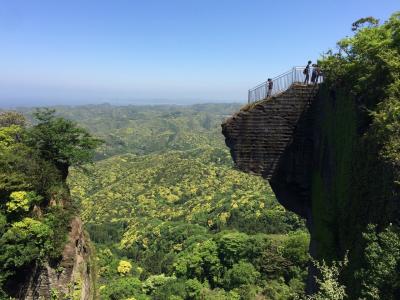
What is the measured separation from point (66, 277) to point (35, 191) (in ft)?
15.9

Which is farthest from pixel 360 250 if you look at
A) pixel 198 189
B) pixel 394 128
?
pixel 198 189

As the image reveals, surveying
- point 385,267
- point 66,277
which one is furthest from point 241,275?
point 385,267

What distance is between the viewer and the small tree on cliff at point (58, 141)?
22.3 m

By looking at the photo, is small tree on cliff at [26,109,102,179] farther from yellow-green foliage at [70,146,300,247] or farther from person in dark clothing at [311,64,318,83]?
yellow-green foliage at [70,146,300,247]

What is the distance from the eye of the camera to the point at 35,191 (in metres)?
19.9

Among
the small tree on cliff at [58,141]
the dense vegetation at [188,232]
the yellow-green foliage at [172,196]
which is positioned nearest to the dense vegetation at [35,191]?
the small tree on cliff at [58,141]

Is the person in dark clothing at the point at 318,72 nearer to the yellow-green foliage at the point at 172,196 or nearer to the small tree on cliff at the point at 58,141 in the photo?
the small tree on cliff at the point at 58,141

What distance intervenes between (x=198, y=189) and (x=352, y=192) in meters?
135

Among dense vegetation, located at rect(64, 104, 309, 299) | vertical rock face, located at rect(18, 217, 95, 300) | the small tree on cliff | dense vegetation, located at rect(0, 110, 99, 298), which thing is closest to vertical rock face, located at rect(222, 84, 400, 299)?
dense vegetation, located at rect(64, 104, 309, 299)

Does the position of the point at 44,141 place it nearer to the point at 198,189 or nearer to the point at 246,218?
the point at 246,218

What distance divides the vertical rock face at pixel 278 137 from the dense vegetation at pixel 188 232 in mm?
2333

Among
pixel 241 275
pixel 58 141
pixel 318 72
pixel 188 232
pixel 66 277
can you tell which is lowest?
pixel 188 232

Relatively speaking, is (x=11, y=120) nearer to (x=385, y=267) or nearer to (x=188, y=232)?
(x=385, y=267)

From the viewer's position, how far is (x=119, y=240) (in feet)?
388
